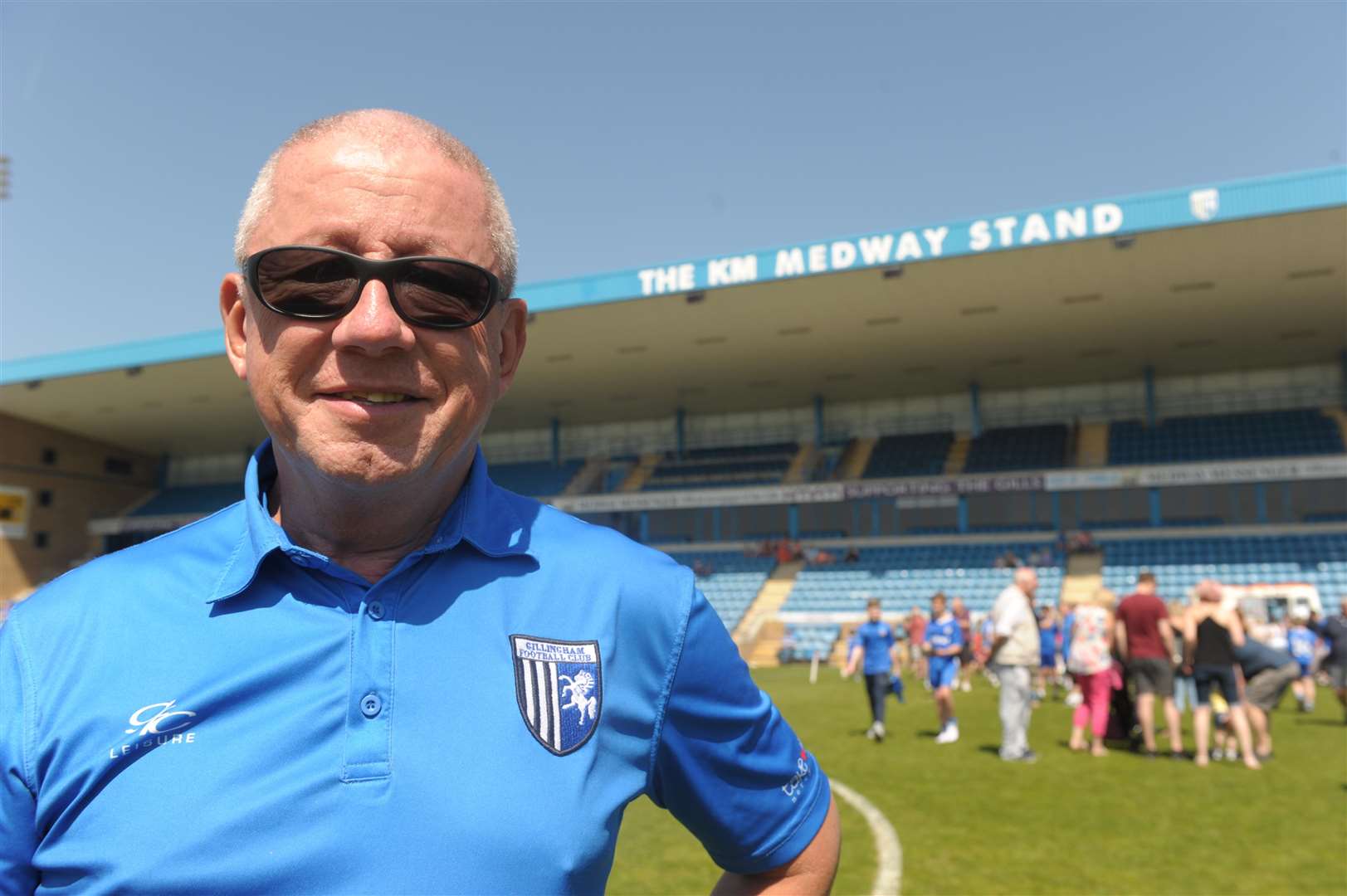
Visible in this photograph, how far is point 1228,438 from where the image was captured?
94.3ft

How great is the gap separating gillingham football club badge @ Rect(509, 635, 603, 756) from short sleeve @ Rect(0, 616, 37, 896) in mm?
629

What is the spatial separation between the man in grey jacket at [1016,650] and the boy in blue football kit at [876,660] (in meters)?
1.71

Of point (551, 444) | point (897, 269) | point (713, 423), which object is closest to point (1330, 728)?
point (897, 269)

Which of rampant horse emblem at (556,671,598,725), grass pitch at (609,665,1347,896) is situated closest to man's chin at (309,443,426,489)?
rampant horse emblem at (556,671,598,725)

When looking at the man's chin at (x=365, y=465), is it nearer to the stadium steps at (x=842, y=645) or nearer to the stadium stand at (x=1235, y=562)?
the stadium steps at (x=842, y=645)

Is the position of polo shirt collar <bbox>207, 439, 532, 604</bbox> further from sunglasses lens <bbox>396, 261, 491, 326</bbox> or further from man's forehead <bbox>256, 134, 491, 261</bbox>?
man's forehead <bbox>256, 134, 491, 261</bbox>

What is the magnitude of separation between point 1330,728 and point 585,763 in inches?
544

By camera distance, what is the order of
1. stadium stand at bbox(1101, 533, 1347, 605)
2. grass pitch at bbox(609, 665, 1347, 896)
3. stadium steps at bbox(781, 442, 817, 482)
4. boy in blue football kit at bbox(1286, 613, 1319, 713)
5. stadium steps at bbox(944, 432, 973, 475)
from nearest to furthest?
grass pitch at bbox(609, 665, 1347, 896)
boy in blue football kit at bbox(1286, 613, 1319, 713)
stadium stand at bbox(1101, 533, 1347, 605)
stadium steps at bbox(944, 432, 973, 475)
stadium steps at bbox(781, 442, 817, 482)

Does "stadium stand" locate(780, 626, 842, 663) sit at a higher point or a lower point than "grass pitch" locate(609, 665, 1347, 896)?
lower

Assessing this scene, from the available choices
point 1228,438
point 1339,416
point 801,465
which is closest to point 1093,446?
point 1228,438

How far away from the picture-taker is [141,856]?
113 centimetres

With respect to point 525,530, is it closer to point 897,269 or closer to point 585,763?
point 585,763

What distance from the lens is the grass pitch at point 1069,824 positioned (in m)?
5.52

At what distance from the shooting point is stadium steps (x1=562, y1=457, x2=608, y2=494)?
36875mm
